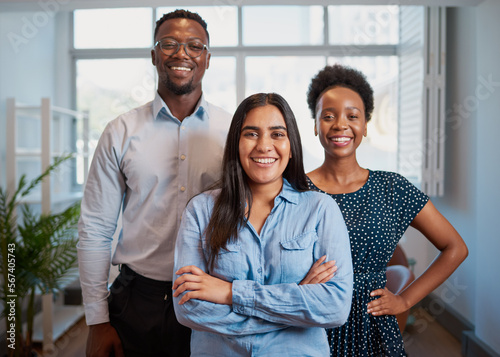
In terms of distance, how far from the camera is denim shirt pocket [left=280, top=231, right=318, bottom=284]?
134 centimetres

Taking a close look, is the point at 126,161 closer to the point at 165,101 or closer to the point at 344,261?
the point at 165,101

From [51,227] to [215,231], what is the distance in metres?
2.22

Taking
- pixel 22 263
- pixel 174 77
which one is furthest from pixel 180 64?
pixel 22 263

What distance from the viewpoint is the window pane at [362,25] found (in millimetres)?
4719

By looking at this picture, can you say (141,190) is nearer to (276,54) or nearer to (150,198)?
(150,198)

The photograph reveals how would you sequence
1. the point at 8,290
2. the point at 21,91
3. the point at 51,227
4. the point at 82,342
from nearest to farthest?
the point at 8,290, the point at 51,227, the point at 82,342, the point at 21,91

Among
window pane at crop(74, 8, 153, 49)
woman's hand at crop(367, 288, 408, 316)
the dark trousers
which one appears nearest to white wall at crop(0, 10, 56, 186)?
window pane at crop(74, 8, 153, 49)

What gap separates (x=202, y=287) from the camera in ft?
4.17

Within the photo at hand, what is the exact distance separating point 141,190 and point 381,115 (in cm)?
370

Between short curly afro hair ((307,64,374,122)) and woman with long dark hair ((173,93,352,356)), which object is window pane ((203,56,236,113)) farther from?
woman with long dark hair ((173,93,352,356))

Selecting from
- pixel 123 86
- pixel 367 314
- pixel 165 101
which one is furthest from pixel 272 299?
pixel 123 86

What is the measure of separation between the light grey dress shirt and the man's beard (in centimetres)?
8

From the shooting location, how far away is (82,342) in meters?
3.59

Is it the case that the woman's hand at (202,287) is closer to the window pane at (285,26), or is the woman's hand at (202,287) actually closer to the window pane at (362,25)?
the window pane at (285,26)
